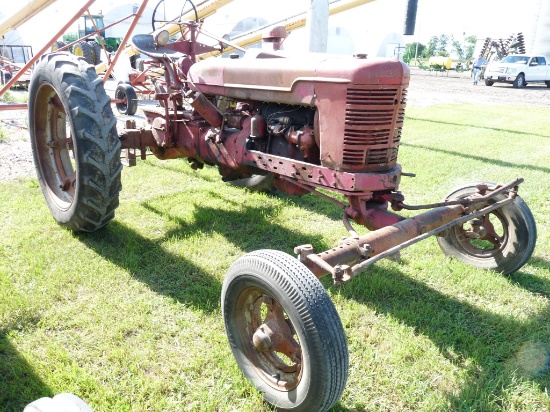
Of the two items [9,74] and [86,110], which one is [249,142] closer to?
[86,110]

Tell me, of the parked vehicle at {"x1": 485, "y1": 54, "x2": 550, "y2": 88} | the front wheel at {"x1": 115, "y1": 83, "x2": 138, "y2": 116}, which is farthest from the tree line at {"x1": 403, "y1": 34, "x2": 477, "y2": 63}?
the front wheel at {"x1": 115, "y1": 83, "x2": 138, "y2": 116}

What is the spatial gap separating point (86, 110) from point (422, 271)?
2.62 metres

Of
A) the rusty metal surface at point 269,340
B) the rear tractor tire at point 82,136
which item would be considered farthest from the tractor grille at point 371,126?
the rear tractor tire at point 82,136

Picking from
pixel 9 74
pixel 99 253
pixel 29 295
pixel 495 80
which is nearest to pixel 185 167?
pixel 99 253

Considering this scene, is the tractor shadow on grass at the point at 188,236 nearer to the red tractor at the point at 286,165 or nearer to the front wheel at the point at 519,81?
the red tractor at the point at 286,165

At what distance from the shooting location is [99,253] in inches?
137

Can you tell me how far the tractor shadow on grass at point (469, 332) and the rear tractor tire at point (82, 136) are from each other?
6.01ft

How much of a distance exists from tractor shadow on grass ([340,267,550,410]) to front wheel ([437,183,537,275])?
8.1 inches

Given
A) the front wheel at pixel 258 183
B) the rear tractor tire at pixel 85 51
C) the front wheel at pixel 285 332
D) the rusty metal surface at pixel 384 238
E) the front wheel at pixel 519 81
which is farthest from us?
the front wheel at pixel 519 81

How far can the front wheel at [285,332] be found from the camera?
6.23 ft

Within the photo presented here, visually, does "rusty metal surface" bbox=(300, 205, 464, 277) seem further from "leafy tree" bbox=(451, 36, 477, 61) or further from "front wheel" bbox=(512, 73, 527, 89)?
"leafy tree" bbox=(451, 36, 477, 61)

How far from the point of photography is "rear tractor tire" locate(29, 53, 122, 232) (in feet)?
10.6

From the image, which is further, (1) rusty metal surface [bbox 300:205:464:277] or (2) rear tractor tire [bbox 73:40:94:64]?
(2) rear tractor tire [bbox 73:40:94:64]

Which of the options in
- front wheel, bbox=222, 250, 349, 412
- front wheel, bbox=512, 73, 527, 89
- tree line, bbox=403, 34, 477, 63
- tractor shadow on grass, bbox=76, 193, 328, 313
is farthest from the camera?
tree line, bbox=403, 34, 477, 63
